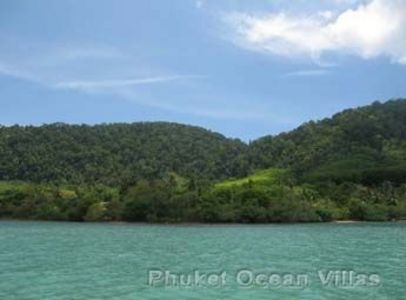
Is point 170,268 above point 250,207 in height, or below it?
below

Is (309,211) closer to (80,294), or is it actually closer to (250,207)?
(250,207)

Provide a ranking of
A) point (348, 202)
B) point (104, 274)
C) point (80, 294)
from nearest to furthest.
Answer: point (80, 294)
point (104, 274)
point (348, 202)

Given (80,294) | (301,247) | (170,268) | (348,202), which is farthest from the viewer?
(348,202)

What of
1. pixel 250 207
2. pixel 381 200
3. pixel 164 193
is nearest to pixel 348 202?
pixel 381 200

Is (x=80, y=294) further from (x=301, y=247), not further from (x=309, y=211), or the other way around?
(x=309, y=211)

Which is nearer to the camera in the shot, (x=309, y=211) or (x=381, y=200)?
(x=309, y=211)

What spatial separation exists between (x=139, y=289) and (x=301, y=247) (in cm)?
3566

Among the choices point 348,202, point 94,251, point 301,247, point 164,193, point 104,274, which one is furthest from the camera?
point 348,202

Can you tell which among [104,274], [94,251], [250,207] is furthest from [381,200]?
[104,274]

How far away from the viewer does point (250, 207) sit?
495 feet

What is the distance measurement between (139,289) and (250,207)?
115555 millimetres

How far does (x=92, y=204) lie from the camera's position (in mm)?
157250

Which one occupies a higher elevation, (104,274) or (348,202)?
(348,202)

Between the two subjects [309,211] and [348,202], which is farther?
[348,202]
